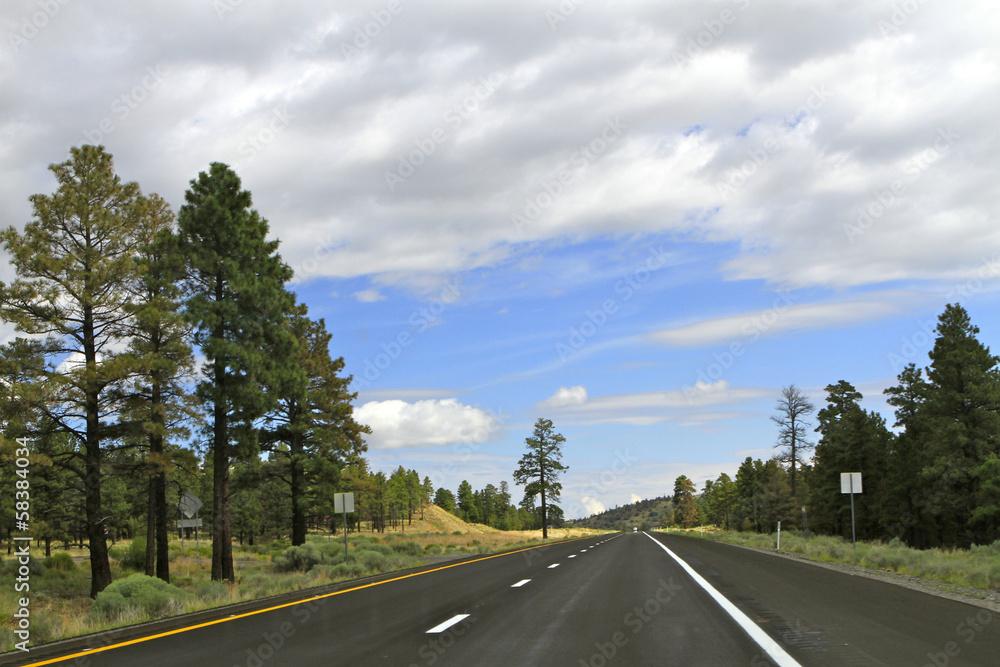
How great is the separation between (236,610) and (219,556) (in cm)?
1366

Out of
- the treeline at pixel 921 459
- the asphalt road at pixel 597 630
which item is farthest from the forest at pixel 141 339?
the treeline at pixel 921 459

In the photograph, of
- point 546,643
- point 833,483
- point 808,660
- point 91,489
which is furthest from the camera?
point 833,483

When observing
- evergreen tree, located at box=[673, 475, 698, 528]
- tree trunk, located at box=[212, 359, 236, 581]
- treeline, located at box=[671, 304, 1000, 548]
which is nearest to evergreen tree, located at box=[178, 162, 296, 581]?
tree trunk, located at box=[212, 359, 236, 581]

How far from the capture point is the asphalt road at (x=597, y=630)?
23.4 feet

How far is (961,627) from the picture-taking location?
8.73 meters

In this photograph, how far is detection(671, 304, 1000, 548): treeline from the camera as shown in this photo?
44.4 meters

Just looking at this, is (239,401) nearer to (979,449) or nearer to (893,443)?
(979,449)

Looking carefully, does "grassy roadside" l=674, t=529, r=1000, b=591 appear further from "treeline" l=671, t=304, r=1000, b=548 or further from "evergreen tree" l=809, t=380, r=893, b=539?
"evergreen tree" l=809, t=380, r=893, b=539

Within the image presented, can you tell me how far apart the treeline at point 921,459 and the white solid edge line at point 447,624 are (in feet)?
110

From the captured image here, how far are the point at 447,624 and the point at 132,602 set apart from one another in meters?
8.24

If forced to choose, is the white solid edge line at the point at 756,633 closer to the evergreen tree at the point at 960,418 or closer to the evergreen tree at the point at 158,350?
the evergreen tree at the point at 158,350

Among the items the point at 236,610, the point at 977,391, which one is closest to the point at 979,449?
the point at 977,391

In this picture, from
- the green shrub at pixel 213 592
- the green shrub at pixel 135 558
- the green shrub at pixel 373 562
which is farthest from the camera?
the green shrub at pixel 135 558

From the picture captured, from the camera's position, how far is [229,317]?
26.1m
